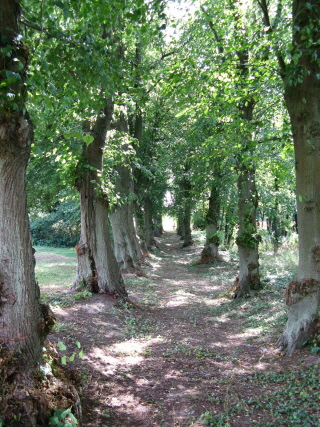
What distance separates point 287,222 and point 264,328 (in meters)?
19.0

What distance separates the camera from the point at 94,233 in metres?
9.81

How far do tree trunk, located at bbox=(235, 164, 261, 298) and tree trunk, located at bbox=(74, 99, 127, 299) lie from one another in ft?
13.6

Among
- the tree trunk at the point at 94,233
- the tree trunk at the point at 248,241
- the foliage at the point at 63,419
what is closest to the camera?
the foliage at the point at 63,419

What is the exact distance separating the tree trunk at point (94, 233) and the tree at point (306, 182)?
518 centimetres

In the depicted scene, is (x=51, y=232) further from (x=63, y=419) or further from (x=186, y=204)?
(x=63, y=419)

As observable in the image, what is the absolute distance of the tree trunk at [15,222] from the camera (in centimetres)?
368

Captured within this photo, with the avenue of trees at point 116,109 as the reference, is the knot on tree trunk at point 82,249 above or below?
below

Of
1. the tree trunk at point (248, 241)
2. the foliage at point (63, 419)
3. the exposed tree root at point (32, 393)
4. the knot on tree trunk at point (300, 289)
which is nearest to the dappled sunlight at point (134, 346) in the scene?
the exposed tree root at point (32, 393)

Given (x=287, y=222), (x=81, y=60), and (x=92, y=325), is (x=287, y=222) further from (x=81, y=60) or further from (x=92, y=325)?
(x=81, y=60)

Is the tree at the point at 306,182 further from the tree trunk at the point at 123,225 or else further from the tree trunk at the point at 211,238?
the tree trunk at the point at 211,238

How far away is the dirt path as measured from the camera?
4.43m

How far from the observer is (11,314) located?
377cm

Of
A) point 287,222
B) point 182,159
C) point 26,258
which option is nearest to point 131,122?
point 182,159

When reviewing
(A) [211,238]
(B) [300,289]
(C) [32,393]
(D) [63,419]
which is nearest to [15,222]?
(C) [32,393]
